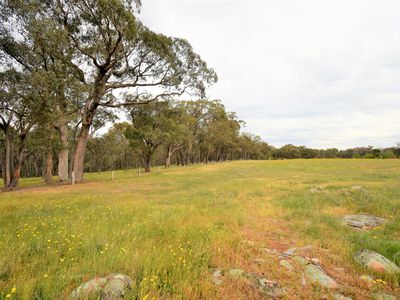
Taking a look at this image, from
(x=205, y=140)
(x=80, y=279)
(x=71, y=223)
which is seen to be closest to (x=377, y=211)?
(x=80, y=279)

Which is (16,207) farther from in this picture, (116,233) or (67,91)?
(67,91)

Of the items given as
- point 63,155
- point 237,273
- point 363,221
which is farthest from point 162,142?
point 237,273

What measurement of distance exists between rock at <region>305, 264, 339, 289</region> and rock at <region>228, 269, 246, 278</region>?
113 centimetres

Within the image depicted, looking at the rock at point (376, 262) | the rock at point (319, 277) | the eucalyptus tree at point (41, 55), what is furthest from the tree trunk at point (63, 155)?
the rock at point (376, 262)

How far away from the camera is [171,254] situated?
4.19m

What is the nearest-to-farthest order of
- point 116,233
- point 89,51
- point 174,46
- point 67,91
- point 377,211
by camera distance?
point 116,233 < point 377,211 < point 67,91 < point 89,51 < point 174,46

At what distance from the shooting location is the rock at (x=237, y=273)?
372cm

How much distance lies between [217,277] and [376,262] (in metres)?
3.06

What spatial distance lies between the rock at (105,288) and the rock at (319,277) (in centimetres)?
302

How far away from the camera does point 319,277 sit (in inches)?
149

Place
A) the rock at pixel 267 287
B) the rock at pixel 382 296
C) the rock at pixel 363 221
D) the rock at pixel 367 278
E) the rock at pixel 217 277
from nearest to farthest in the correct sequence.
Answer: the rock at pixel 382 296
the rock at pixel 267 287
the rock at pixel 217 277
the rock at pixel 367 278
the rock at pixel 363 221

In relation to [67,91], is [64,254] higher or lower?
lower

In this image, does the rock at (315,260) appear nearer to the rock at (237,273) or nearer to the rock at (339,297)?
the rock at (339,297)

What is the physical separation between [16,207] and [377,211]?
44.1 ft
